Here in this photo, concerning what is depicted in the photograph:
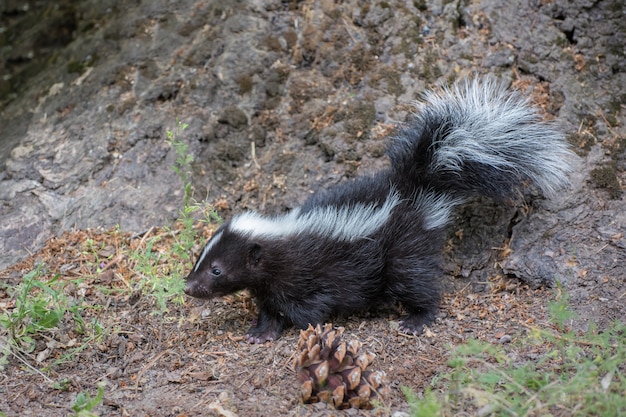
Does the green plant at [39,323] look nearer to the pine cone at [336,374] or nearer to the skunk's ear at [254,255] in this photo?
the skunk's ear at [254,255]

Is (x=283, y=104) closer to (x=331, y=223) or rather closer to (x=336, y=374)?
(x=331, y=223)

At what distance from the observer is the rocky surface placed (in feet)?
15.9

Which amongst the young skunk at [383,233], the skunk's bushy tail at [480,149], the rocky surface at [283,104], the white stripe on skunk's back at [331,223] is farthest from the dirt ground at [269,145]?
the white stripe on skunk's back at [331,223]

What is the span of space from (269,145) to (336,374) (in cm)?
248

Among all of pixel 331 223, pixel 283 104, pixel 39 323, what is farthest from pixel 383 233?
pixel 39 323

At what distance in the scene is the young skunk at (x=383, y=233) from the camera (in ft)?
A: 14.1

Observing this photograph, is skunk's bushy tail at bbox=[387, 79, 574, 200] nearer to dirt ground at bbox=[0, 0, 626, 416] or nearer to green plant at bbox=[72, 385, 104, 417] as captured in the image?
dirt ground at bbox=[0, 0, 626, 416]

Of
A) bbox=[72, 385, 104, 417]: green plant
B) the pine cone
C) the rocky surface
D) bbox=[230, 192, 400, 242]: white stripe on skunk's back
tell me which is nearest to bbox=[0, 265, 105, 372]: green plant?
bbox=[72, 385, 104, 417]: green plant

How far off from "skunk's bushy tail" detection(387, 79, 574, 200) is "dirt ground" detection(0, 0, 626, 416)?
38cm

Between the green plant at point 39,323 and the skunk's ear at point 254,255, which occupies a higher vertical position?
the skunk's ear at point 254,255

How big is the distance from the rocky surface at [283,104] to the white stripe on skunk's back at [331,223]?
0.73 m

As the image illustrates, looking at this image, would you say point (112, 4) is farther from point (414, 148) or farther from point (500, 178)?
point (500, 178)

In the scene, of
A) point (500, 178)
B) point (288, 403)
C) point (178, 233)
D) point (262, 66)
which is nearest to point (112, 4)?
point (262, 66)

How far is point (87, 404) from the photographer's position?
3174 millimetres
